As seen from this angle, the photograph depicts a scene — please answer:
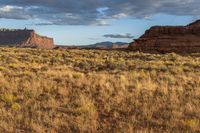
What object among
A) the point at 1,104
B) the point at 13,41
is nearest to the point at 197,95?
the point at 1,104

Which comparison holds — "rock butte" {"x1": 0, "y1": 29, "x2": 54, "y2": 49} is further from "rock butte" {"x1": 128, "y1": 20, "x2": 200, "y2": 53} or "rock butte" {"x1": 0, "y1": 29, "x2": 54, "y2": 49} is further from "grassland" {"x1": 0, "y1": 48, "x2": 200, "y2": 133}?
"grassland" {"x1": 0, "y1": 48, "x2": 200, "y2": 133}

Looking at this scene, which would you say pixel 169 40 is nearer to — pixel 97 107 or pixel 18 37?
pixel 97 107

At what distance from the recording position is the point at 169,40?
210 ft

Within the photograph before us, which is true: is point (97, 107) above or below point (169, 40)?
below

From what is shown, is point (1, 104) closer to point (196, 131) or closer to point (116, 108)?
point (116, 108)

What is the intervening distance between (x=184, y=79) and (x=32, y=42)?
158m

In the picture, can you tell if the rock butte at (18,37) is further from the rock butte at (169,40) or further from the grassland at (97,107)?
the grassland at (97,107)

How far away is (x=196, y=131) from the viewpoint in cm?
925

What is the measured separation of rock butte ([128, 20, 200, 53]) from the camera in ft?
199

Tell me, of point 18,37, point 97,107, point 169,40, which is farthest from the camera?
point 18,37

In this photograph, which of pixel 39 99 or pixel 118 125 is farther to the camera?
pixel 39 99

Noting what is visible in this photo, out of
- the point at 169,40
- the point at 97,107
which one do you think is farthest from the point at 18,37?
the point at 97,107

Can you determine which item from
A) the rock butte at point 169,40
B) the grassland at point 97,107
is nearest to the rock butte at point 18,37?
the rock butte at point 169,40

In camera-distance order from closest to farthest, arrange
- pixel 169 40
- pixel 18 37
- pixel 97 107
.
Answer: pixel 97 107 → pixel 169 40 → pixel 18 37
